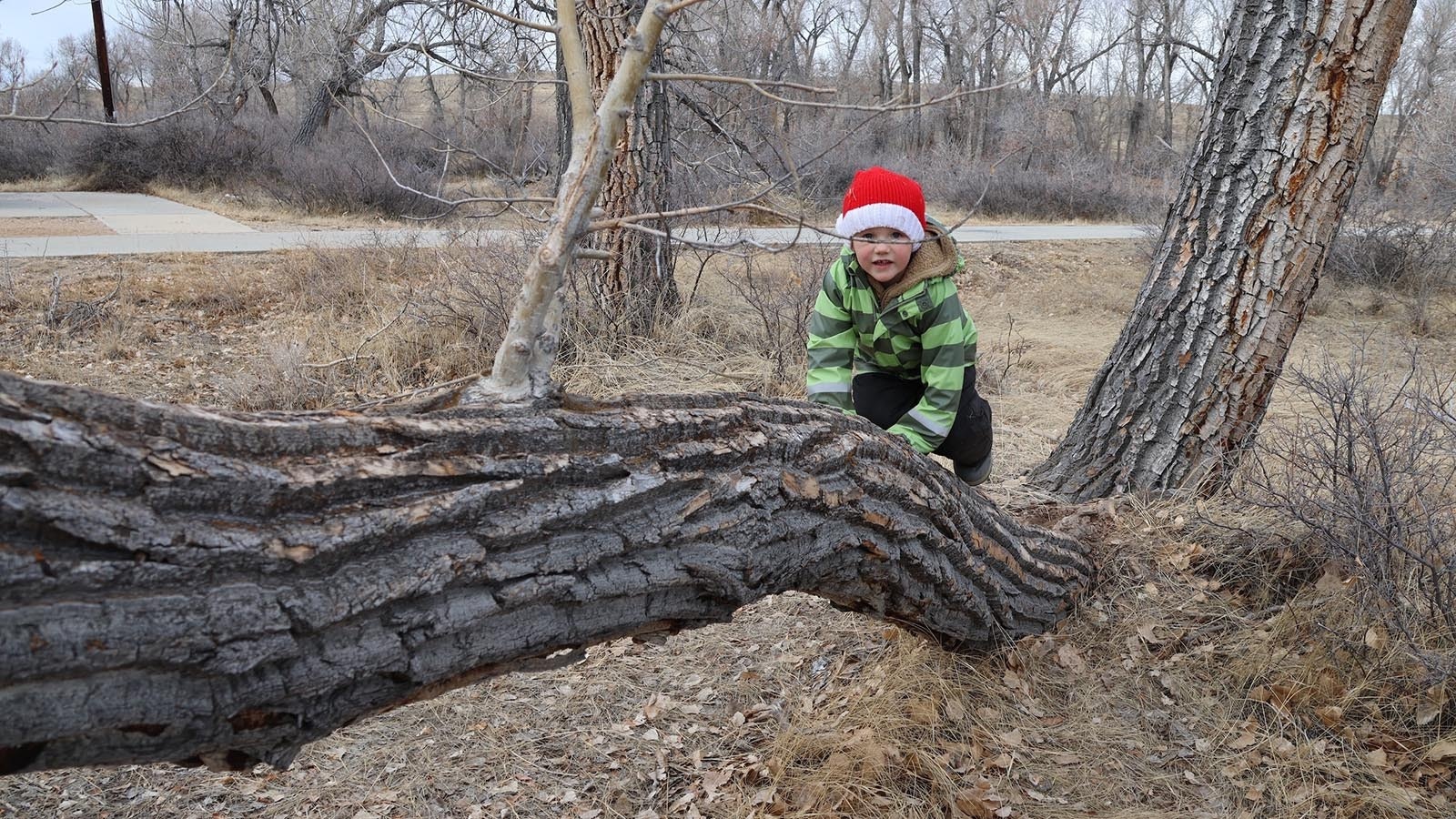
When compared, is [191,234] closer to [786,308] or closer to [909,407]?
[786,308]

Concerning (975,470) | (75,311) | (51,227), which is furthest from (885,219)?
(51,227)

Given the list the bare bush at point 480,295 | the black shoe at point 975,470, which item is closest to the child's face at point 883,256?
the black shoe at point 975,470

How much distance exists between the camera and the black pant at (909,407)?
148 inches

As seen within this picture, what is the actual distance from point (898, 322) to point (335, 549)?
2.40 m

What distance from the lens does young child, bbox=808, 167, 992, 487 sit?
3354mm

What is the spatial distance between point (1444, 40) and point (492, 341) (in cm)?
2815

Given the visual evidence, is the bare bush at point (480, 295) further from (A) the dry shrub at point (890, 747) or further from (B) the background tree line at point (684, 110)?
(A) the dry shrub at point (890, 747)

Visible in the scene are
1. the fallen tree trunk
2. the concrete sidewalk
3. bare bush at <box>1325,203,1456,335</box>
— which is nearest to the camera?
the fallen tree trunk

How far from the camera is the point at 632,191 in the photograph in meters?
6.70

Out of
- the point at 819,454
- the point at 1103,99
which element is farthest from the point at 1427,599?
the point at 1103,99

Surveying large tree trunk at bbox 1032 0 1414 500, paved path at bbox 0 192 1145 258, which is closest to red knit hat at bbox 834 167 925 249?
large tree trunk at bbox 1032 0 1414 500

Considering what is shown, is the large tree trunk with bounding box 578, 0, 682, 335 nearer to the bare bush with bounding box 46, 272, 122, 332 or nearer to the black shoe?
the black shoe

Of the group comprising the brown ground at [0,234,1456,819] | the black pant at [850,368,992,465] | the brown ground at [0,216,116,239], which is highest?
→ the brown ground at [0,216,116,239]

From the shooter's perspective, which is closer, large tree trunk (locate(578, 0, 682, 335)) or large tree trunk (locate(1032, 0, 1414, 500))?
large tree trunk (locate(1032, 0, 1414, 500))
